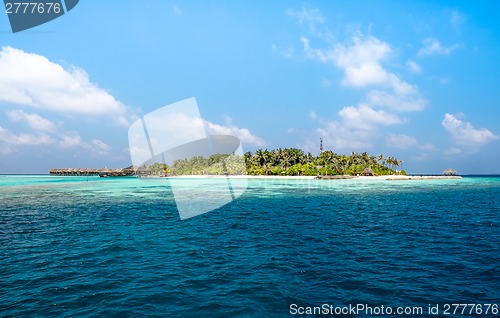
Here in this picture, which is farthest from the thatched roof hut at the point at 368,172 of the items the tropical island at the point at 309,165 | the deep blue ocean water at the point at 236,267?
the deep blue ocean water at the point at 236,267

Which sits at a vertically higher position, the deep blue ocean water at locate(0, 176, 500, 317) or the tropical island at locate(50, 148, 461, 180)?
the tropical island at locate(50, 148, 461, 180)

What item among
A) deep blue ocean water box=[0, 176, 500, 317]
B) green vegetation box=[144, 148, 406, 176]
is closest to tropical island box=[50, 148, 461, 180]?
green vegetation box=[144, 148, 406, 176]

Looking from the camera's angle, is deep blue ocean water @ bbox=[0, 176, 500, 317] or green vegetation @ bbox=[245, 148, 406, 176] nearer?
deep blue ocean water @ bbox=[0, 176, 500, 317]

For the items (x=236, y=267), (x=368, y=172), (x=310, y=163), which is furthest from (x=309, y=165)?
(x=236, y=267)

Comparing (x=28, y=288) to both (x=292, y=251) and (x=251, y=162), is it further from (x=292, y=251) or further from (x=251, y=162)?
(x=251, y=162)

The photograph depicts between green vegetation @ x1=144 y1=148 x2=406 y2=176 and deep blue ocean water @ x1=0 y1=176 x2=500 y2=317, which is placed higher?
green vegetation @ x1=144 y1=148 x2=406 y2=176

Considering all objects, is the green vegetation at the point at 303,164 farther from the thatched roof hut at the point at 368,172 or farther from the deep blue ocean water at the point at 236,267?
the deep blue ocean water at the point at 236,267

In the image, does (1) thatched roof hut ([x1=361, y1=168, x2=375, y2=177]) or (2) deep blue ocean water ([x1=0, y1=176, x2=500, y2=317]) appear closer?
(2) deep blue ocean water ([x1=0, y1=176, x2=500, y2=317])

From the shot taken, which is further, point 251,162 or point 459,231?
point 251,162

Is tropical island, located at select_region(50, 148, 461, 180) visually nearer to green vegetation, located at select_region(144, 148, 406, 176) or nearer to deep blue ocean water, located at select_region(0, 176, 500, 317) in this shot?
green vegetation, located at select_region(144, 148, 406, 176)

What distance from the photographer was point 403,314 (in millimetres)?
10758

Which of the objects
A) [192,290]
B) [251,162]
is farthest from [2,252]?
[251,162]

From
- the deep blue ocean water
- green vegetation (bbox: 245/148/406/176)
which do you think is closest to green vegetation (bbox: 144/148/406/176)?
green vegetation (bbox: 245/148/406/176)

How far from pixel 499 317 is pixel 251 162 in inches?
6627
